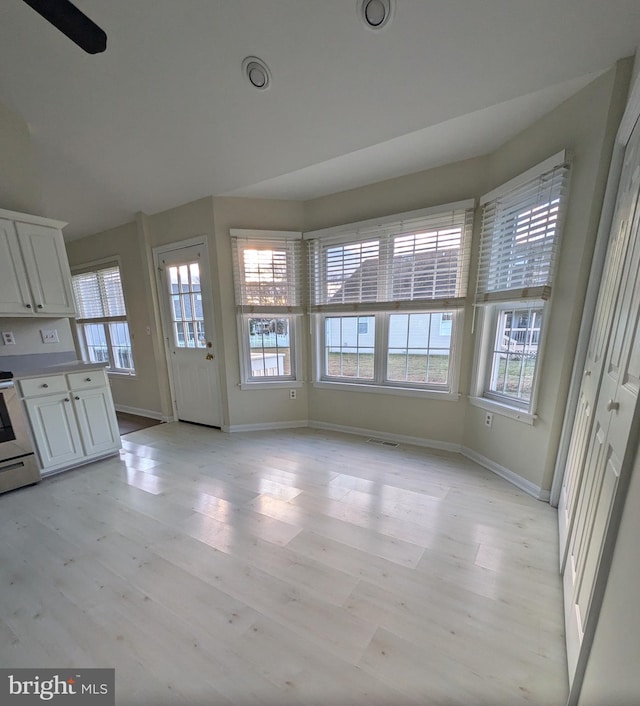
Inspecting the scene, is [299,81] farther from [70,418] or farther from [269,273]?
[70,418]

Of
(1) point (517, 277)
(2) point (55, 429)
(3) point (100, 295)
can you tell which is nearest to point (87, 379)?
(2) point (55, 429)

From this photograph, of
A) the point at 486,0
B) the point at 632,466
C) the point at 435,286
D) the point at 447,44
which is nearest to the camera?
the point at 632,466

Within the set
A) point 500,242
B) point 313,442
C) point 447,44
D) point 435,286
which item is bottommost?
point 313,442

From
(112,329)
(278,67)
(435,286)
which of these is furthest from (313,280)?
(112,329)

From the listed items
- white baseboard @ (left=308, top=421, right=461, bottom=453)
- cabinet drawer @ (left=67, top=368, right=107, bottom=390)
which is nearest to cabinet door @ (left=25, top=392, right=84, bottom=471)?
cabinet drawer @ (left=67, top=368, right=107, bottom=390)

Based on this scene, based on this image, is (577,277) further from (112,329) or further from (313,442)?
(112,329)

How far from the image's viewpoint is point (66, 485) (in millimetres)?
2416

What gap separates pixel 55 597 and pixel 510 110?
375cm

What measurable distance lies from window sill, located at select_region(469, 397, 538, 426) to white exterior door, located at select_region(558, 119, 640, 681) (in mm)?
466

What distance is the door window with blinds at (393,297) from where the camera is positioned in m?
2.64

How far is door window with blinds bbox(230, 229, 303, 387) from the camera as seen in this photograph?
321 cm

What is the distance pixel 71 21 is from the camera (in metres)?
1.38

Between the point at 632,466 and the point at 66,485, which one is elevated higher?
the point at 632,466

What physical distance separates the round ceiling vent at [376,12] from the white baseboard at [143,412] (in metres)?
4.21
